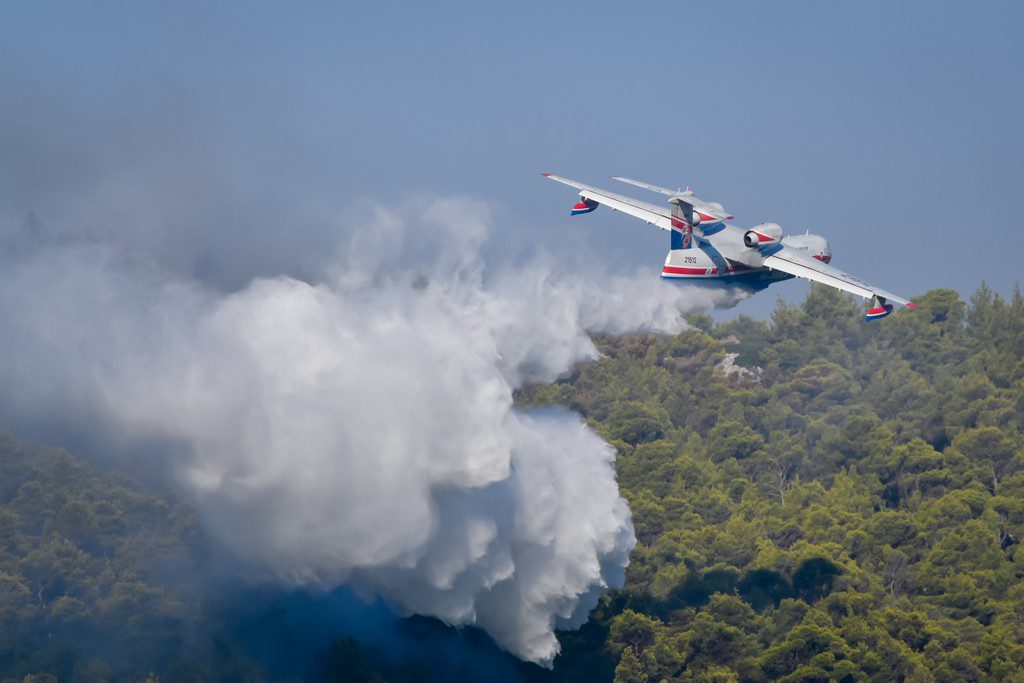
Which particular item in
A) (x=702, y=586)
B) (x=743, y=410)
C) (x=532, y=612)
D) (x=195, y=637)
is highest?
(x=532, y=612)

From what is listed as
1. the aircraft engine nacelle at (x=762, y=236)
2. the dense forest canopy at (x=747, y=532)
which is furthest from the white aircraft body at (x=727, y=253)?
the dense forest canopy at (x=747, y=532)

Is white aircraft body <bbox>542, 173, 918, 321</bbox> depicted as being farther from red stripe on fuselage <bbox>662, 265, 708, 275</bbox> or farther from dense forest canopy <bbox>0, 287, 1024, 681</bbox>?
dense forest canopy <bbox>0, 287, 1024, 681</bbox>

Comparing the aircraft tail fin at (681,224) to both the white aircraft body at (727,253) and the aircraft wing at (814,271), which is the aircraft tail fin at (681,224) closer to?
the white aircraft body at (727,253)

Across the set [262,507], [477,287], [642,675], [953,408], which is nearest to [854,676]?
[642,675]

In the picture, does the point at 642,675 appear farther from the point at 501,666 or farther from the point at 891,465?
the point at 891,465

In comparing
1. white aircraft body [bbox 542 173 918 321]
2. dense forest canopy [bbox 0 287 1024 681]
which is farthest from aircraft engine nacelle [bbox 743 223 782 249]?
dense forest canopy [bbox 0 287 1024 681]

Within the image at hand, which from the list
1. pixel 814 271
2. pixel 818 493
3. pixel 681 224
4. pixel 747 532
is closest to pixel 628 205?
pixel 681 224
